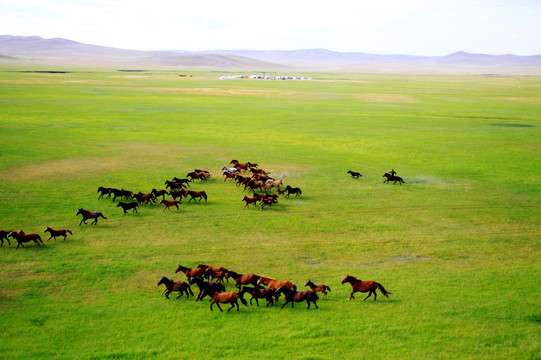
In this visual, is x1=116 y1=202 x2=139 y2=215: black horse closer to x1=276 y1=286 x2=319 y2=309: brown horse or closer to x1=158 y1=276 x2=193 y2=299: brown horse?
x1=158 y1=276 x2=193 y2=299: brown horse

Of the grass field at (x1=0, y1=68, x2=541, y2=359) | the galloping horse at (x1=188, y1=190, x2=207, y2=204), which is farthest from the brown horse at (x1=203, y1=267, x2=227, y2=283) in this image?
the galloping horse at (x1=188, y1=190, x2=207, y2=204)

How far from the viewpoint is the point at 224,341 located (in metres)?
10.7

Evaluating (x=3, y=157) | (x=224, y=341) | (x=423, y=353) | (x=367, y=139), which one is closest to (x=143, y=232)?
(x=224, y=341)

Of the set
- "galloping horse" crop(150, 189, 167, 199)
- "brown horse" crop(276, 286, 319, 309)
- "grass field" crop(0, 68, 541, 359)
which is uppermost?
"galloping horse" crop(150, 189, 167, 199)

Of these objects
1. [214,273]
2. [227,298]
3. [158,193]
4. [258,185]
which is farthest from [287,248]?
[158,193]

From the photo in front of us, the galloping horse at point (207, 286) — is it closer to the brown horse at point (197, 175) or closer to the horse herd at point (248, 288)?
the horse herd at point (248, 288)

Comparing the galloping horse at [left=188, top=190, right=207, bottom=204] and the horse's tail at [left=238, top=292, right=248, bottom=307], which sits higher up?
the galloping horse at [left=188, top=190, right=207, bottom=204]

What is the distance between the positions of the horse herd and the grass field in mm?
319

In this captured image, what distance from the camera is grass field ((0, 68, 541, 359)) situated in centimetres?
1078

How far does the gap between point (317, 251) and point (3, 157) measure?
2290cm

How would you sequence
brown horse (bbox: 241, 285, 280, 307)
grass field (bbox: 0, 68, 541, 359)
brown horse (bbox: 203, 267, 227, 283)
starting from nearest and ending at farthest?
grass field (bbox: 0, 68, 541, 359) → brown horse (bbox: 241, 285, 280, 307) → brown horse (bbox: 203, 267, 227, 283)

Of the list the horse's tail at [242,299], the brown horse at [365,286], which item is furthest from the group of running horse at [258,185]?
the horse's tail at [242,299]

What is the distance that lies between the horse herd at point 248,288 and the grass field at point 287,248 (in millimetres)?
319

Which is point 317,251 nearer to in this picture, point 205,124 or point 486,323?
point 486,323
